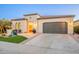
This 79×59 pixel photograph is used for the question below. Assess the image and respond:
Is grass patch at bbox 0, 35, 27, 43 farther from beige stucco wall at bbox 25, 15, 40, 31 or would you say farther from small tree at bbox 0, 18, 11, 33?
beige stucco wall at bbox 25, 15, 40, 31

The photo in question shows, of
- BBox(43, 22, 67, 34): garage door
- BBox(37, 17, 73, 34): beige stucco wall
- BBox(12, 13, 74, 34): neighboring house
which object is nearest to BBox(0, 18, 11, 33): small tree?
BBox(12, 13, 74, 34): neighboring house

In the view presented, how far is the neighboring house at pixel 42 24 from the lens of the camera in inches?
206

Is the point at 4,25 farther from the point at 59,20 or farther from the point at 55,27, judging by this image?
the point at 59,20

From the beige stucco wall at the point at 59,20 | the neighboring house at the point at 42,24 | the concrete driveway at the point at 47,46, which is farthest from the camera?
the neighboring house at the point at 42,24

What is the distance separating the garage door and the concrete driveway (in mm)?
153

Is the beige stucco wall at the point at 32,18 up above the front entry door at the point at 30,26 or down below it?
above

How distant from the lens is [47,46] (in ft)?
16.7

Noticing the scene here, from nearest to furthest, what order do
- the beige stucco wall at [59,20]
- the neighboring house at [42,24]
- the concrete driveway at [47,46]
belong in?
the concrete driveway at [47,46] → the beige stucco wall at [59,20] → the neighboring house at [42,24]

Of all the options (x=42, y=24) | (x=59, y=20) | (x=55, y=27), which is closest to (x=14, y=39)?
(x=42, y=24)

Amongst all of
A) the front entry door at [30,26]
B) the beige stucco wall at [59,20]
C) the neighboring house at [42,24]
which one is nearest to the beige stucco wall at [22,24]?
the neighboring house at [42,24]

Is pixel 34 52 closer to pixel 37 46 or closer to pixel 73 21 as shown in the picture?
pixel 37 46

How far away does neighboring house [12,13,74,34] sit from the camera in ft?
17.1

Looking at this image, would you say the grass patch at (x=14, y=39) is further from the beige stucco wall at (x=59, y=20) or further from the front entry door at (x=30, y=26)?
the beige stucco wall at (x=59, y=20)

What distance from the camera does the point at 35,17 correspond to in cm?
529
